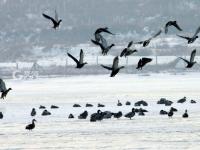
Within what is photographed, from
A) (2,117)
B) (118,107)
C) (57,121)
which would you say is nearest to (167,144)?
(57,121)

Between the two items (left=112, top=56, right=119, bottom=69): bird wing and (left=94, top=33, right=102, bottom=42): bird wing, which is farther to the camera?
(left=94, top=33, right=102, bottom=42): bird wing

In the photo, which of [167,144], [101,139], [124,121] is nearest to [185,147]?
[167,144]

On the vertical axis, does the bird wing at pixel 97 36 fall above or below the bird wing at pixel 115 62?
above

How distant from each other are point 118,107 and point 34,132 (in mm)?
18083

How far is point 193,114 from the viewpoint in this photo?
48.8 meters

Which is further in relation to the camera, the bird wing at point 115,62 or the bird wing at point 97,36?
the bird wing at point 97,36

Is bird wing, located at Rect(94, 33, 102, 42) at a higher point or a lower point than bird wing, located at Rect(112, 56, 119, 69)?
higher

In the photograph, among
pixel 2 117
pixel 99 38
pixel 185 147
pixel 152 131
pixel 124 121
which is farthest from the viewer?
pixel 2 117

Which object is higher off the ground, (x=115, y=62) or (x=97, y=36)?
(x=97, y=36)

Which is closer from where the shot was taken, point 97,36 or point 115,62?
point 115,62

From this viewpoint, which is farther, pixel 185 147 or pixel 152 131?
pixel 152 131

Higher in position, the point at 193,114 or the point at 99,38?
the point at 99,38

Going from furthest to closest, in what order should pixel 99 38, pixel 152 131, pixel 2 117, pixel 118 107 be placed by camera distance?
1. pixel 118 107
2. pixel 2 117
3. pixel 152 131
4. pixel 99 38

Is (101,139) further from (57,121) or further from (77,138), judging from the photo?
(57,121)
